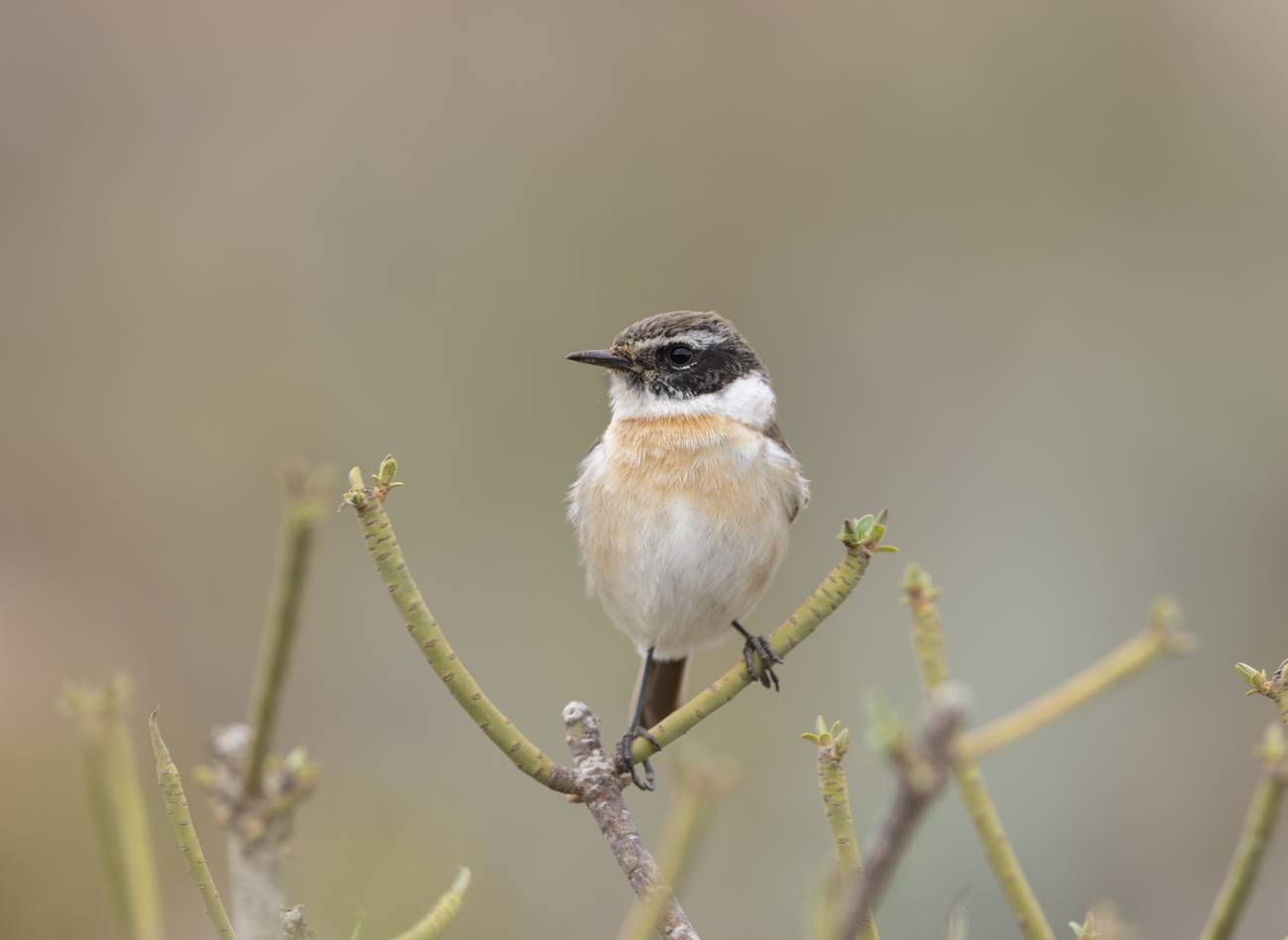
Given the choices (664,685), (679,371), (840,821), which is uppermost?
(679,371)

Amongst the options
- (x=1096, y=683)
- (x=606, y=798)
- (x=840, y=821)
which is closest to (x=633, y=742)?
(x=606, y=798)

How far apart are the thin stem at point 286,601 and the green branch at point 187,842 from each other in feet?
1.23

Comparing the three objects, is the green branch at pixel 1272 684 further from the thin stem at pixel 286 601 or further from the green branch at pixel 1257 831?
the thin stem at pixel 286 601

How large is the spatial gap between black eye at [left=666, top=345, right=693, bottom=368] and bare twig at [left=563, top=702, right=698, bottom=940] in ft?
8.98

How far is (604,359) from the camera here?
14.0ft

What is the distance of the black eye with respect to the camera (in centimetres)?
443

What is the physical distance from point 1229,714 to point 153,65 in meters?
7.56

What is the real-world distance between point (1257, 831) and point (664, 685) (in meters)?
3.85

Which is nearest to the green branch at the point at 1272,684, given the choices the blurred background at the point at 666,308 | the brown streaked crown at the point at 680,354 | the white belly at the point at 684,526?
the white belly at the point at 684,526

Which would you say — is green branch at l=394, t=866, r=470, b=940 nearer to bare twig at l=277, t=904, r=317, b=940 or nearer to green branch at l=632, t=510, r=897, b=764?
bare twig at l=277, t=904, r=317, b=940

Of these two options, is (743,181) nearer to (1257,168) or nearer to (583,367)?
(583,367)

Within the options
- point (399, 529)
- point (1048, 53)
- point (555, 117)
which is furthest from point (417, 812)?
point (1048, 53)

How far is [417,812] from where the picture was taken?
523cm

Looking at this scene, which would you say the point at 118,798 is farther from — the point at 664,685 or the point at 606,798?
the point at 664,685
